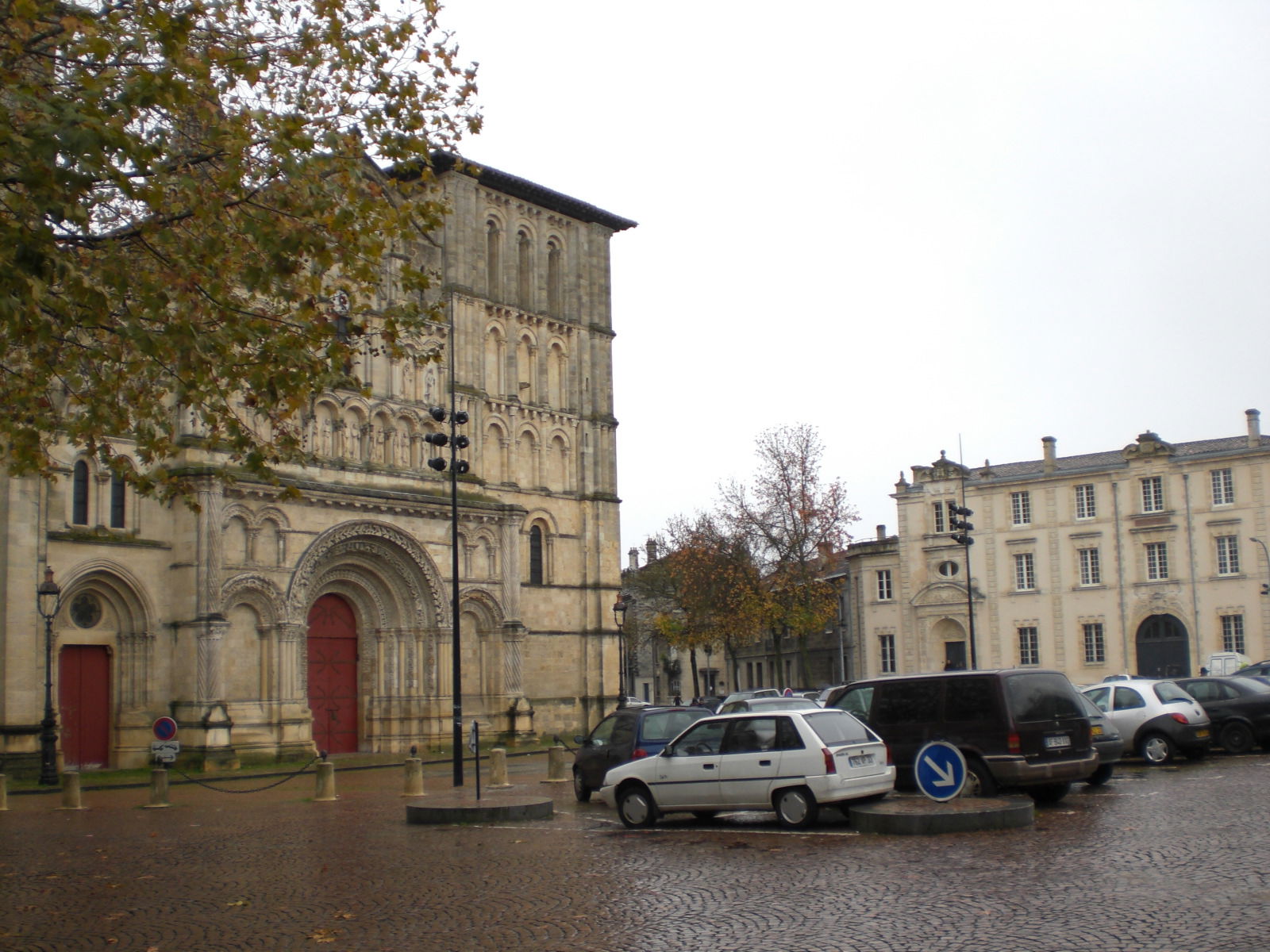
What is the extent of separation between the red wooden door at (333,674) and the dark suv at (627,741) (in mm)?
16386

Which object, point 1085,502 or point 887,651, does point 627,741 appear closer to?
point 1085,502

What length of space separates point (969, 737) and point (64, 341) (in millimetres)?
11993

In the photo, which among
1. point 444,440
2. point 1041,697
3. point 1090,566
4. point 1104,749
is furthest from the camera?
point 1090,566

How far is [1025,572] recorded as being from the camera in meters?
63.8

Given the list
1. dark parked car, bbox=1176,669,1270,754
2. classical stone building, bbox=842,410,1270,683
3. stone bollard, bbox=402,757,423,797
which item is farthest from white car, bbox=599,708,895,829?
classical stone building, bbox=842,410,1270,683

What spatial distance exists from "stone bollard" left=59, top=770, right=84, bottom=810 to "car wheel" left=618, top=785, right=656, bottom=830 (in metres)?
11.2

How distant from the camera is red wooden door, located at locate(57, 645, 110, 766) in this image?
30.6 metres

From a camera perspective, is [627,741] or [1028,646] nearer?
[627,741]

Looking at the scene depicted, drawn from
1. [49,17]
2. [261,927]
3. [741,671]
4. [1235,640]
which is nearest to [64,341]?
[49,17]

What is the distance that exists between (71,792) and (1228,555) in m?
51.3

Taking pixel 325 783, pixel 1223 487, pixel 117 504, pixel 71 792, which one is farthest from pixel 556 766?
pixel 1223 487

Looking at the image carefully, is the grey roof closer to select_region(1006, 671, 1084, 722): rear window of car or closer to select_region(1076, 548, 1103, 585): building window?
select_region(1076, 548, 1103, 585): building window

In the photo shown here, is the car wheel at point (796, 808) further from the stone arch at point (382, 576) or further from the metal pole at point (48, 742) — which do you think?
the stone arch at point (382, 576)

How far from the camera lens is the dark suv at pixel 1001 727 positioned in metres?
16.4
